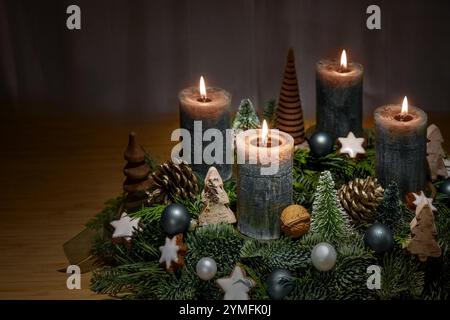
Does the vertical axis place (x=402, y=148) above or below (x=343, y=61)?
below

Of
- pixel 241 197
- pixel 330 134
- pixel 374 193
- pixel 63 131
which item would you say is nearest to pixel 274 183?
pixel 241 197

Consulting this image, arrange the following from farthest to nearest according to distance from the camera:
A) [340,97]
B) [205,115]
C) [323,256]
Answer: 1. [340,97]
2. [205,115]
3. [323,256]

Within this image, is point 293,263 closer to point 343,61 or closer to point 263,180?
point 263,180

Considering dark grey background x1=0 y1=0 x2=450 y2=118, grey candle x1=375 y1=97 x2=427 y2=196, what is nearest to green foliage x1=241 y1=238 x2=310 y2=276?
grey candle x1=375 y1=97 x2=427 y2=196

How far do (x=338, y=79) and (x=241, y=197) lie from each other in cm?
39

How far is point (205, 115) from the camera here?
6.51 ft

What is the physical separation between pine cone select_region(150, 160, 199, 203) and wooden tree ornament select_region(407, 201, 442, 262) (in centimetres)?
42

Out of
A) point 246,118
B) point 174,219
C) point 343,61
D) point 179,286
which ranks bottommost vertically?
point 179,286

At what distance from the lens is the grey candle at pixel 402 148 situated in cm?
190

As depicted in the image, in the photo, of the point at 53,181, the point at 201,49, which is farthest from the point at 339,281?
the point at 201,49

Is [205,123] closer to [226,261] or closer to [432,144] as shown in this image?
[226,261]

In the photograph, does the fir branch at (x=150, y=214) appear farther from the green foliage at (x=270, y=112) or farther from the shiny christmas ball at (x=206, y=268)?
the green foliage at (x=270, y=112)

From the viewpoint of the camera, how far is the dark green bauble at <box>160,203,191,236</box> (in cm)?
184

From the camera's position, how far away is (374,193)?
1.86m
